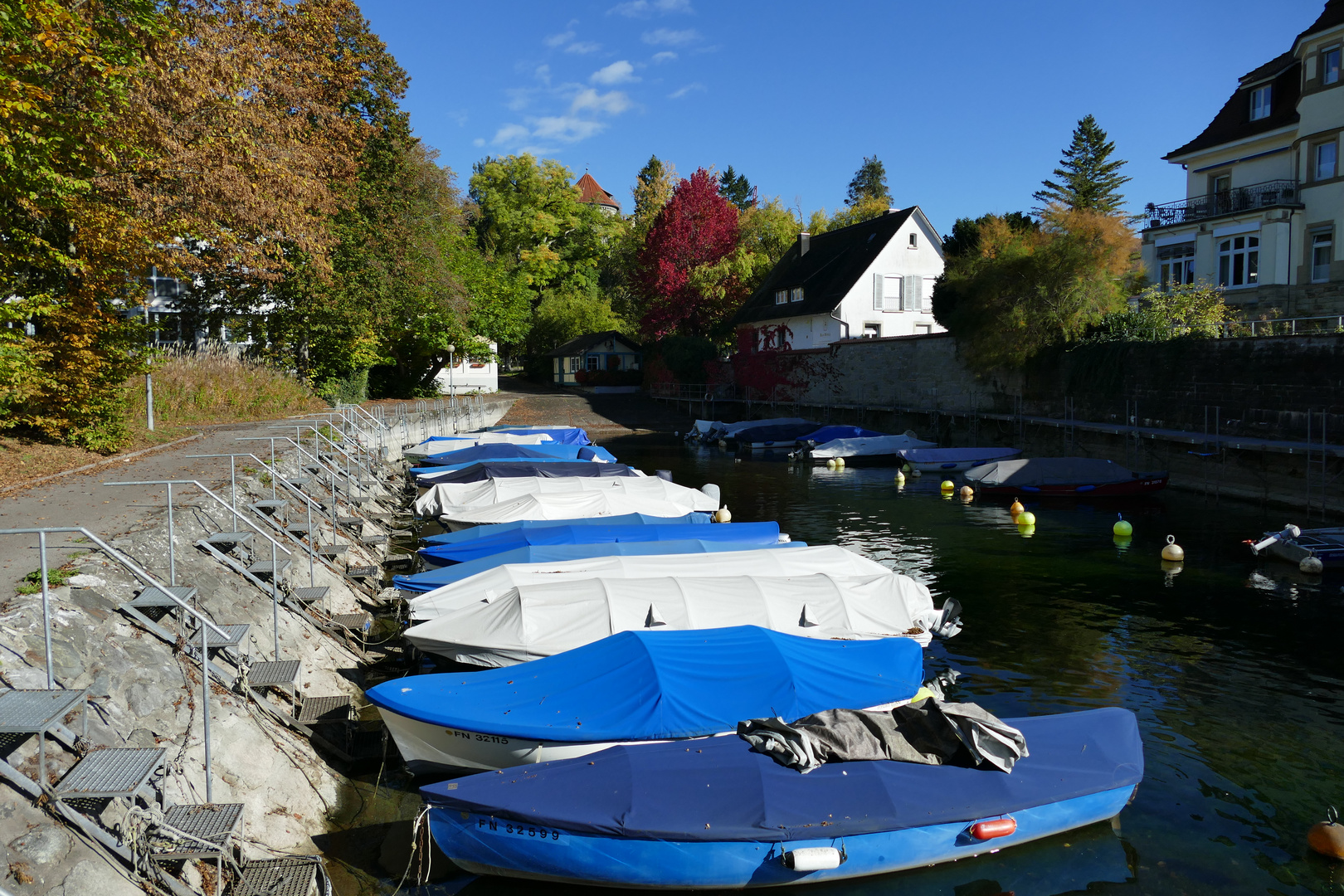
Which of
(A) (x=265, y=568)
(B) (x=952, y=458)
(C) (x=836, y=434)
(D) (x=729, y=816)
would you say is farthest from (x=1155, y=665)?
(C) (x=836, y=434)

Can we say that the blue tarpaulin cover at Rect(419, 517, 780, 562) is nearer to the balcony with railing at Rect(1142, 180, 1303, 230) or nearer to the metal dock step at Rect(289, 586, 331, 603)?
the metal dock step at Rect(289, 586, 331, 603)

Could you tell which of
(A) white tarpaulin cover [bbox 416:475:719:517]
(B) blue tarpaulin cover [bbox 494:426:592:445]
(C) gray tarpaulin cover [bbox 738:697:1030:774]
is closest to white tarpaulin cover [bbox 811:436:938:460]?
(B) blue tarpaulin cover [bbox 494:426:592:445]

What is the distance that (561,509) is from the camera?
22.8 m

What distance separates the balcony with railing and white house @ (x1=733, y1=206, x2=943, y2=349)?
1414cm

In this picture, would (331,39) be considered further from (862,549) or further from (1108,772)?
(1108,772)

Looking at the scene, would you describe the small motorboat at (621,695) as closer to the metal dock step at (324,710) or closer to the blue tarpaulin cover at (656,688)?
the blue tarpaulin cover at (656,688)

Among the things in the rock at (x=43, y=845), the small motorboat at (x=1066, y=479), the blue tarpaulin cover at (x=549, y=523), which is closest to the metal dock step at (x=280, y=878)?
the rock at (x=43, y=845)

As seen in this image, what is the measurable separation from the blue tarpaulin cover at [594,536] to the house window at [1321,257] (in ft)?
103

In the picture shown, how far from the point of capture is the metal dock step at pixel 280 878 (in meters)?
7.43

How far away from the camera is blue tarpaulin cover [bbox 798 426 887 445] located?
43406mm

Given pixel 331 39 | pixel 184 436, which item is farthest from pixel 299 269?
pixel 184 436

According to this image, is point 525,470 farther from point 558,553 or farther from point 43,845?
point 43,845

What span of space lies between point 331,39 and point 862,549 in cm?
2862

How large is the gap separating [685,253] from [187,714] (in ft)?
189
